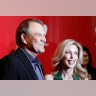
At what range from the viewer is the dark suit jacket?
5.46 feet

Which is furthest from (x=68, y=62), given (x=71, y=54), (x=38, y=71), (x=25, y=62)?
(x=25, y=62)

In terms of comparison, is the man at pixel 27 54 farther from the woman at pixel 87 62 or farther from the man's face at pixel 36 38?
the woman at pixel 87 62

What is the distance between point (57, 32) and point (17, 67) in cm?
48

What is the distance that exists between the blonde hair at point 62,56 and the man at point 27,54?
0.14m

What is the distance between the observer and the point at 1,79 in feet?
5.54

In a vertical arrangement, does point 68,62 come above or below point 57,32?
below

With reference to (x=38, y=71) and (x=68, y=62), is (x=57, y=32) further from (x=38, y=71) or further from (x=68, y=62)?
(x=38, y=71)

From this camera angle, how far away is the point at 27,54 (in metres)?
1.72

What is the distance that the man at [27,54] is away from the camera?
1.67 m

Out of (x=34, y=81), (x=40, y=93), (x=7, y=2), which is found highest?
(x=7, y=2)

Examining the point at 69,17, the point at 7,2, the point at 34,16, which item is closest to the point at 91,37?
the point at 69,17

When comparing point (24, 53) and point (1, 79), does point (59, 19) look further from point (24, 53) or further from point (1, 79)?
point (1, 79)

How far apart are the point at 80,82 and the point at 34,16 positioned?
0.73 m

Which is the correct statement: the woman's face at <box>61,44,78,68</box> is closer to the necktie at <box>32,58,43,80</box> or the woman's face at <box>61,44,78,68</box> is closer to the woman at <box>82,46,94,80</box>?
the woman at <box>82,46,94,80</box>
